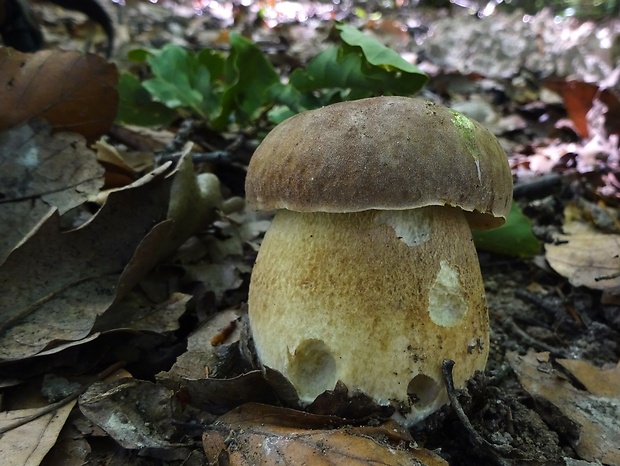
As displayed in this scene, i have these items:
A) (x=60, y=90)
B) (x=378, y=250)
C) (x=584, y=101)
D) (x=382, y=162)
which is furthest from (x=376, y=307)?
(x=584, y=101)

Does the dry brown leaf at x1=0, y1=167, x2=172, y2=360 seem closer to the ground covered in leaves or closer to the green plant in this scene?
the ground covered in leaves

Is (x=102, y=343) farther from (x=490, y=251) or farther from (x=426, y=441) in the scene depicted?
(x=490, y=251)

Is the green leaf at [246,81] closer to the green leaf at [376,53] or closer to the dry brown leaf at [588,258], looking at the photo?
the green leaf at [376,53]

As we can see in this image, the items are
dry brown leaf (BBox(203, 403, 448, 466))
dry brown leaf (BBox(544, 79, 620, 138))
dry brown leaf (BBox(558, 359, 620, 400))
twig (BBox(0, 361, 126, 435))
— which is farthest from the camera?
dry brown leaf (BBox(544, 79, 620, 138))

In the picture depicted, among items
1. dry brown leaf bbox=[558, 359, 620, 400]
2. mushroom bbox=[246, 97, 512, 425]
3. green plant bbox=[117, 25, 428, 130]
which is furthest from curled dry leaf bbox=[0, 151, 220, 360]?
dry brown leaf bbox=[558, 359, 620, 400]

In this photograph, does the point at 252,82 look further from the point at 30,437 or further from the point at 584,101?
the point at 584,101
